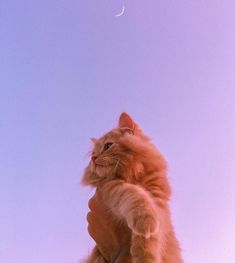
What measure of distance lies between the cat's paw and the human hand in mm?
263

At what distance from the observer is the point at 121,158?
2.40m

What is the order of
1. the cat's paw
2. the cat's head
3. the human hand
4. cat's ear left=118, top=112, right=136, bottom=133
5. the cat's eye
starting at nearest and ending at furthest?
the cat's paw
the human hand
the cat's head
the cat's eye
cat's ear left=118, top=112, right=136, bottom=133

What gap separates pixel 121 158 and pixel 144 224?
2.31 ft

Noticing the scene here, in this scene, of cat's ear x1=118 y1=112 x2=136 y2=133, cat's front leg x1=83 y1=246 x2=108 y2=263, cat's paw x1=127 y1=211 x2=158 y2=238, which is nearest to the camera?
cat's paw x1=127 y1=211 x2=158 y2=238

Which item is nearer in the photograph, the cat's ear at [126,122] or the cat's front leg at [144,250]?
the cat's front leg at [144,250]

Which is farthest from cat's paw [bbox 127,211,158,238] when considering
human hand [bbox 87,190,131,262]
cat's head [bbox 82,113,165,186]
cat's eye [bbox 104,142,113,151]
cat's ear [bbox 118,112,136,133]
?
cat's ear [bbox 118,112,136,133]

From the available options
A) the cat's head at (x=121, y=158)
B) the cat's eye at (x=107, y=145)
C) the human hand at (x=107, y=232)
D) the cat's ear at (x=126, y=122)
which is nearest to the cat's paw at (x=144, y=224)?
the human hand at (x=107, y=232)

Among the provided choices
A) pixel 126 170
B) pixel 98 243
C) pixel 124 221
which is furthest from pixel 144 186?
pixel 98 243

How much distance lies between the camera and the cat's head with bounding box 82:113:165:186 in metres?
2.34

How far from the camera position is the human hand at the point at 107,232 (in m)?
2.06

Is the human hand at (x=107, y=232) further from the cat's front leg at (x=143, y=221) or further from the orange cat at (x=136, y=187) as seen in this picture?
the cat's front leg at (x=143, y=221)

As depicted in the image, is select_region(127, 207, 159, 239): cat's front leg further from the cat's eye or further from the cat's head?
the cat's eye

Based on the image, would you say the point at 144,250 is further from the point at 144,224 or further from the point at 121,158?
the point at 121,158

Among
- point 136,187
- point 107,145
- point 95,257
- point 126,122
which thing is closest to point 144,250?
point 136,187
